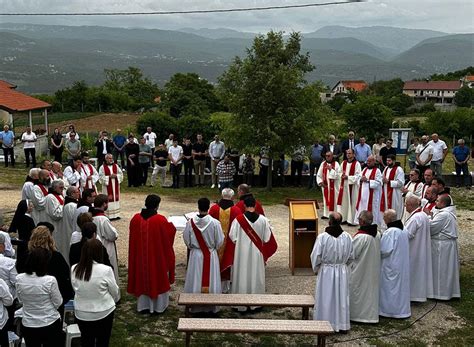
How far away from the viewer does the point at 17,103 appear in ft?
98.6

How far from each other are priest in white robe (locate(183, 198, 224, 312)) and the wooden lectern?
2.16 m

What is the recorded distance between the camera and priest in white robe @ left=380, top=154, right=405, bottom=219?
13.6 m

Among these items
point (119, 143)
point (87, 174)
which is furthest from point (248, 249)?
point (119, 143)

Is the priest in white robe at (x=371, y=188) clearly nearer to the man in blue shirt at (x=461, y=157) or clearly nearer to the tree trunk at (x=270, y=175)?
the tree trunk at (x=270, y=175)

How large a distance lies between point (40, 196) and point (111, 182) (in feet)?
13.8

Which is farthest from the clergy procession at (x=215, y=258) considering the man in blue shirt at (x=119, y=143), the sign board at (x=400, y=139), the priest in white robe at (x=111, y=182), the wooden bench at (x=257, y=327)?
the man in blue shirt at (x=119, y=143)

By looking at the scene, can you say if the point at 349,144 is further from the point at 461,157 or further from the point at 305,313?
the point at 305,313

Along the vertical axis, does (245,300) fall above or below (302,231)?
below

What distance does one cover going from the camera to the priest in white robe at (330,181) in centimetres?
1479

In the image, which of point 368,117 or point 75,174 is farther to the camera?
point 368,117

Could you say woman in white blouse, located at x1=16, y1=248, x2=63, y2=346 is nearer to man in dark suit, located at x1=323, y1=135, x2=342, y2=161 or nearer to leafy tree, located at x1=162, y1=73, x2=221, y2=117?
man in dark suit, located at x1=323, y1=135, x2=342, y2=161

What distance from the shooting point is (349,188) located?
48.5ft

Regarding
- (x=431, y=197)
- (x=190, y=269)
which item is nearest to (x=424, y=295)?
(x=431, y=197)

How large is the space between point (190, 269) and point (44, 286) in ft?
10.2
